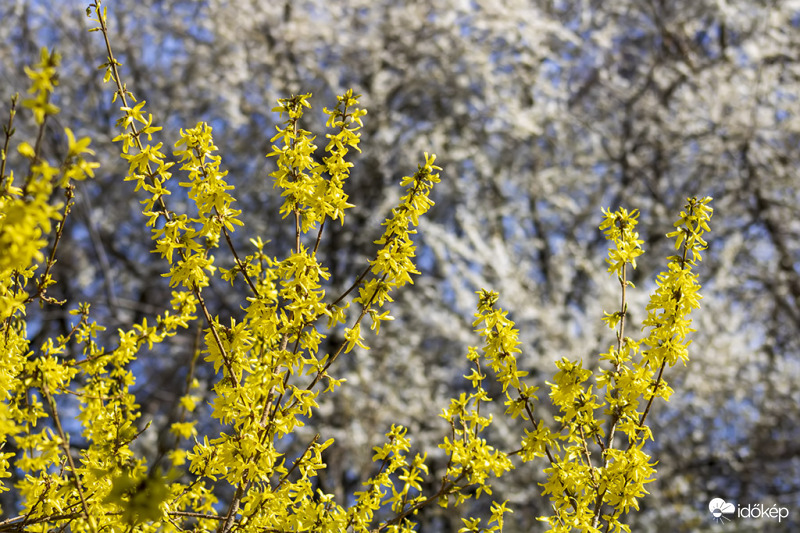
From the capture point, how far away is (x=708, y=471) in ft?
23.5

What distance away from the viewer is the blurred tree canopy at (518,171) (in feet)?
21.7

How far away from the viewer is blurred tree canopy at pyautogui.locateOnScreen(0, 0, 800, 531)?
663 cm

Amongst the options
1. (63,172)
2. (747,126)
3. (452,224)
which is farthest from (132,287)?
(63,172)

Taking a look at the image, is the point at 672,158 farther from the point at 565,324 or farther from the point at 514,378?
the point at 514,378

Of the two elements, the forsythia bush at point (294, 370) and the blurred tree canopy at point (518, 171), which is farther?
the blurred tree canopy at point (518, 171)

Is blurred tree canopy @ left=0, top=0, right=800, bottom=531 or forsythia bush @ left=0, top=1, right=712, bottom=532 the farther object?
blurred tree canopy @ left=0, top=0, right=800, bottom=531

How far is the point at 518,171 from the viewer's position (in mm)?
7949

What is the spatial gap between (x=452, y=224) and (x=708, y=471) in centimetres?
376

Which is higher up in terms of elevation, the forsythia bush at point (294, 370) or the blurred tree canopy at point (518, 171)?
the blurred tree canopy at point (518, 171)

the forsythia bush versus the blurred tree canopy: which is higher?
the blurred tree canopy

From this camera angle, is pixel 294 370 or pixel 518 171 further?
pixel 518 171

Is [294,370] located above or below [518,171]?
below

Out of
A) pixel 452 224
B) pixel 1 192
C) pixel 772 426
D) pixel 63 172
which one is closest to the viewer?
pixel 63 172

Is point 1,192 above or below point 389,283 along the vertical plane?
below
